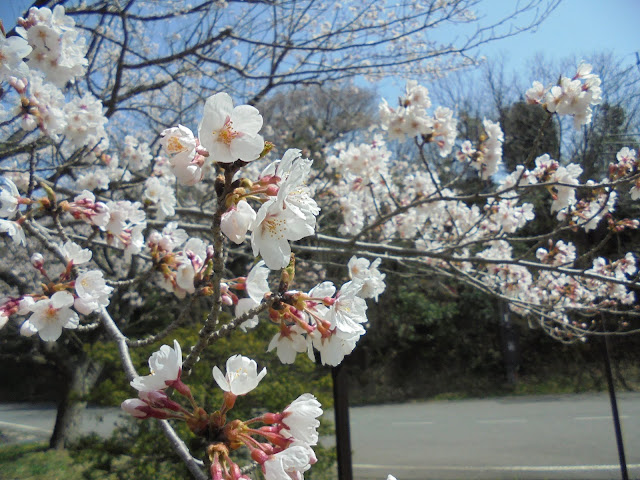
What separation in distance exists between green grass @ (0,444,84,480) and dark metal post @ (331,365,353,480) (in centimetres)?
244

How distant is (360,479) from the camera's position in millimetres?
4637

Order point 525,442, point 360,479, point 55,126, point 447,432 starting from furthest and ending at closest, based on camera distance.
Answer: point 447,432 → point 525,442 → point 360,479 → point 55,126

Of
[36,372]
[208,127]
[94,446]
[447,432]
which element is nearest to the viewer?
[208,127]

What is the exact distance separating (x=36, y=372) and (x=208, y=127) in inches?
513

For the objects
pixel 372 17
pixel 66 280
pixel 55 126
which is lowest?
pixel 66 280

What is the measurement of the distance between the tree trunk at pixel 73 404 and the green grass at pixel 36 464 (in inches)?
8.0

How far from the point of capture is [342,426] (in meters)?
2.55

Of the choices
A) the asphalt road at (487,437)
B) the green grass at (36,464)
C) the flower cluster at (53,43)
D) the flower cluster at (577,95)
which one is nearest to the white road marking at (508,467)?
the asphalt road at (487,437)

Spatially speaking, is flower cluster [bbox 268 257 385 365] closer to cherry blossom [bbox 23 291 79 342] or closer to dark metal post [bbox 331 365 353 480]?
cherry blossom [bbox 23 291 79 342]

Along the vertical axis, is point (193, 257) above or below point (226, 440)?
above

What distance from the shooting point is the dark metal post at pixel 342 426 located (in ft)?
A: 8.20

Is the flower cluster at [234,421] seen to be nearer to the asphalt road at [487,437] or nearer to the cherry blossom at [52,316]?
the cherry blossom at [52,316]

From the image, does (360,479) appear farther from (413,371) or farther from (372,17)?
(413,371)

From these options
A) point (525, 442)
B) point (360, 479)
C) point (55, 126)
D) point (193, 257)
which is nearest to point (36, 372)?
point (360, 479)
